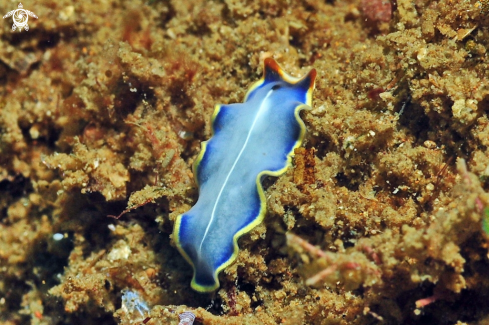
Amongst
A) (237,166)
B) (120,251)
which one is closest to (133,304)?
(120,251)

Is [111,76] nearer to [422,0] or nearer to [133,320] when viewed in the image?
[133,320]

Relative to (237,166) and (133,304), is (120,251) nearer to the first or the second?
(133,304)

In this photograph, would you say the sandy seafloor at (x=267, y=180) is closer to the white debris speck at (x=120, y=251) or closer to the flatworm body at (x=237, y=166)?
the white debris speck at (x=120, y=251)

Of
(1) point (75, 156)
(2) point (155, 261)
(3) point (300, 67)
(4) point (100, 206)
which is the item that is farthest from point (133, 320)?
(3) point (300, 67)

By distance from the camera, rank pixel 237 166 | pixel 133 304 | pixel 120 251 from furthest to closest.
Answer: pixel 120 251 → pixel 133 304 → pixel 237 166

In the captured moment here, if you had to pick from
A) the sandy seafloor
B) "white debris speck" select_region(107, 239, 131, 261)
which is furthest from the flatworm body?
"white debris speck" select_region(107, 239, 131, 261)

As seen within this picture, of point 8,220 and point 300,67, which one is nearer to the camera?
point 300,67
